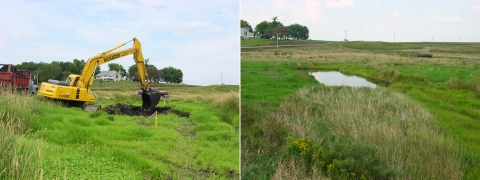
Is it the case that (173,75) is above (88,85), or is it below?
above

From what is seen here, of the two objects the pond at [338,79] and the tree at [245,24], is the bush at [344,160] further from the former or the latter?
the tree at [245,24]

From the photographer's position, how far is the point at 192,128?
29.3 ft

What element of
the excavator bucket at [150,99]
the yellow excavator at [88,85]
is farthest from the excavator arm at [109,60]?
the excavator bucket at [150,99]

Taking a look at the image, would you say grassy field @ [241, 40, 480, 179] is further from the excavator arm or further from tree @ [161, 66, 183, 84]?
the excavator arm

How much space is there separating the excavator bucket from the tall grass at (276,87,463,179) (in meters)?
9.68

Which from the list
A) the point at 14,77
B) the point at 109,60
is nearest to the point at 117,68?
the point at 109,60

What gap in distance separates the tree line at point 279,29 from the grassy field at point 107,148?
2.38 meters

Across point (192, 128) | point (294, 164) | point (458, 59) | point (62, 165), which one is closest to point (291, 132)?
point (294, 164)

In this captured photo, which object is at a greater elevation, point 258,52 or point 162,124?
point 258,52

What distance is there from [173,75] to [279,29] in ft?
32.3

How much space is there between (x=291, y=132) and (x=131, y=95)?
13.8m

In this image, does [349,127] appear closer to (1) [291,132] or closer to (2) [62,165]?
(1) [291,132]

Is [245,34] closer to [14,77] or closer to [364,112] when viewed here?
[364,112]

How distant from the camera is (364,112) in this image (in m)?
3.82
